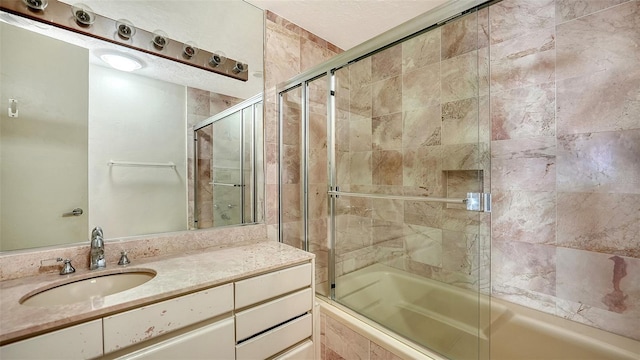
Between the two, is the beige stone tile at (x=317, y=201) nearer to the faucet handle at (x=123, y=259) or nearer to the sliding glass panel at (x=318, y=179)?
the sliding glass panel at (x=318, y=179)

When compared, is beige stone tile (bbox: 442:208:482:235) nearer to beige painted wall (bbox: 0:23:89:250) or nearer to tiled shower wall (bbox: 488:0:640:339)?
tiled shower wall (bbox: 488:0:640:339)

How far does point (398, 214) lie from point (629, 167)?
115 centimetres

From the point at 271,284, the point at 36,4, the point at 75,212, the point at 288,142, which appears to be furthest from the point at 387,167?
the point at 36,4

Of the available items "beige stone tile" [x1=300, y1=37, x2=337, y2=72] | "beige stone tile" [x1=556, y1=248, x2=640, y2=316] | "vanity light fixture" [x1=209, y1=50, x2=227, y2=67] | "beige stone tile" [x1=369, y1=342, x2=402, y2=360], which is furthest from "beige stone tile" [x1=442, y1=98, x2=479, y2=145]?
"vanity light fixture" [x1=209, y1=50, x2=227, y2=67]

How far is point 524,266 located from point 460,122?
0.94 metres

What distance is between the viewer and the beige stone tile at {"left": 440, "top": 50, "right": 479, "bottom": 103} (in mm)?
1374

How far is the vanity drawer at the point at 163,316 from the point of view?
0.80m

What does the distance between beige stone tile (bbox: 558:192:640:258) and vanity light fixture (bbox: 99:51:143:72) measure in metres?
2.34

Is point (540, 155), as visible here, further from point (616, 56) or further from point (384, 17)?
point (384, 17)

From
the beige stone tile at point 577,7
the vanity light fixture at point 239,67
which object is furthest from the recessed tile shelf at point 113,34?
the beige stone tile at point 577,7

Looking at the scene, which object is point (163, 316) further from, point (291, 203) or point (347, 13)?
point (347, 13)

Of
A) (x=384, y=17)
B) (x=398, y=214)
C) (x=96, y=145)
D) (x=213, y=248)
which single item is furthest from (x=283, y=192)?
(x=384, y=17)

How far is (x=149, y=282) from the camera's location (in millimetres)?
965

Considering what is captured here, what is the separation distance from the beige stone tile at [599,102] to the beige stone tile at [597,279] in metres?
0.64
